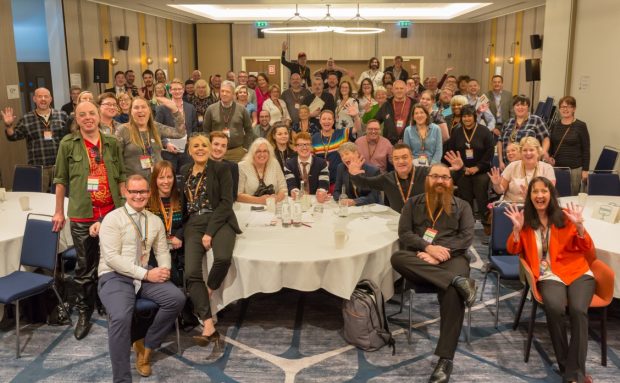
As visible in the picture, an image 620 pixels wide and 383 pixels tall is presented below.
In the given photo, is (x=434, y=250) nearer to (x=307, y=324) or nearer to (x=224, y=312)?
(x=307, y=324)

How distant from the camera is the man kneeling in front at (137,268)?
3.61m

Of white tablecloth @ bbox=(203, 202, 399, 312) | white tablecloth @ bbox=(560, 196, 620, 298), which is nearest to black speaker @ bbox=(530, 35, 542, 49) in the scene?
white tablecloth @ bbox=(560, 196, 620, 298)

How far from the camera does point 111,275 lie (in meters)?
3.66

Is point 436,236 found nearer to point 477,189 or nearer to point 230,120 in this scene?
point 477,189

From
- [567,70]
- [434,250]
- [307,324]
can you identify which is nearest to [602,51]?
[567,70]

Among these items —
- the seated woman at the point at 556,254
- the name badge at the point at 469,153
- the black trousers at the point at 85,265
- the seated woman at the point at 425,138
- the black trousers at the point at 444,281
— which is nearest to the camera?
the seated woman at the point at 556,254

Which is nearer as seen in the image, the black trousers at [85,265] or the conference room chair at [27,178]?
the black trousers at [85,265]

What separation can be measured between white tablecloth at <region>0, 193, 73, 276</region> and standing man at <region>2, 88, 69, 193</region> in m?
1.13

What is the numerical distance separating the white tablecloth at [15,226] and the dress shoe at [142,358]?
1159 mm

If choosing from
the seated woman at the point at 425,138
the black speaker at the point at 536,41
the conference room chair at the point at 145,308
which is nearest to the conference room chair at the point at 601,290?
the conference room chair at the point at 145,308

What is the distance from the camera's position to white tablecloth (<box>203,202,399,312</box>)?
3.71m

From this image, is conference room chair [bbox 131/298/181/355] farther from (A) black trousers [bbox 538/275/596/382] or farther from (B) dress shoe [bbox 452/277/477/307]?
(A) black trousers [bbox 538/275/596/382]

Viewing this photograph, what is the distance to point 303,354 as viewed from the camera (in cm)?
392

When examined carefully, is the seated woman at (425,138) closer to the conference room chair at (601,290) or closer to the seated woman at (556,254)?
the seated woman at (556,254)
